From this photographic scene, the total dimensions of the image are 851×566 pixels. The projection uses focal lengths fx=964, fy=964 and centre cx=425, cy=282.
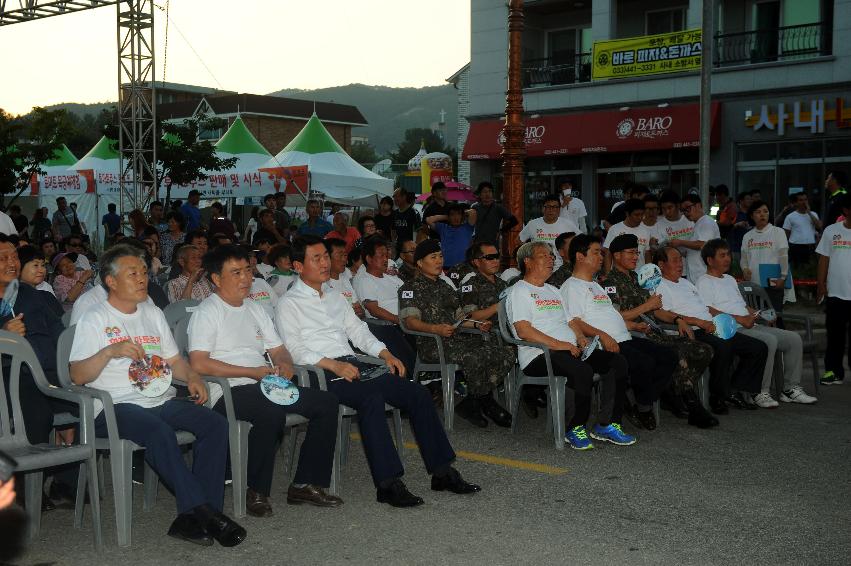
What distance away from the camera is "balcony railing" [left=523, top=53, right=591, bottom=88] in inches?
1037

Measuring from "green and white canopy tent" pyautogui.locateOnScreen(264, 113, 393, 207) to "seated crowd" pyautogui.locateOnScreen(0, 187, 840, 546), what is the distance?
1648 centimetres

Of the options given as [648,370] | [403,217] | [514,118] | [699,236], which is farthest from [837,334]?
[403,217]

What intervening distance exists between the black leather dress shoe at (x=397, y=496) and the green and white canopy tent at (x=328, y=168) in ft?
71.3

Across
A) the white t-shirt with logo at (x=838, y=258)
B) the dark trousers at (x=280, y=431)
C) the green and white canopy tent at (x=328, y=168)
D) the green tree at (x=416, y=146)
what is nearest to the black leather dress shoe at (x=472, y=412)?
the dark trousers at (x=280, y=431)

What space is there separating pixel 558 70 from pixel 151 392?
2342 centimetres

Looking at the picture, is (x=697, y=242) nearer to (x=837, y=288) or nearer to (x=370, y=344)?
(x=837, y=288)

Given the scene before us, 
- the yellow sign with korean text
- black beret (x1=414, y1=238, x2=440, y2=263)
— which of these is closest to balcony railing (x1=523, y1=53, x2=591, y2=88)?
the yellow sign with korean text

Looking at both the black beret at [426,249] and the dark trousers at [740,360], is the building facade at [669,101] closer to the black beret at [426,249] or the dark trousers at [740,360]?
the dark trousers at [740,360]

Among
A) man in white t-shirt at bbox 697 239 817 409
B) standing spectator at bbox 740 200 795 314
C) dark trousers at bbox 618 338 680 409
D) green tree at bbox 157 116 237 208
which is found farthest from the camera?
green tree at bbox 157 116 237 208

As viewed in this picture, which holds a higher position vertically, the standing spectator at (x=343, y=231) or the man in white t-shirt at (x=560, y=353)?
the standing spectator at (x=343, y=231)

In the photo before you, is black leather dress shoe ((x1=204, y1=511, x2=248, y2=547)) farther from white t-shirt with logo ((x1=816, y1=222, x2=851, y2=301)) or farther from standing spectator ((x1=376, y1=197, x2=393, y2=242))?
standing spectator ((x1=376, y1=197, x2=393, y2=242))

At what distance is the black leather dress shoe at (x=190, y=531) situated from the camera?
181 inches

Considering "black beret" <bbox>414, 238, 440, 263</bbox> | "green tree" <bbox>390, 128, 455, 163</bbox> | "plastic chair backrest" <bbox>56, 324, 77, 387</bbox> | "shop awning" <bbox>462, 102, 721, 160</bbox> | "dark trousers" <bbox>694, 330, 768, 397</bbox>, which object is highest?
"green tree" <bbox>390, 128, 455, 163</bbox>

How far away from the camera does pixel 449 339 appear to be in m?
7.56
